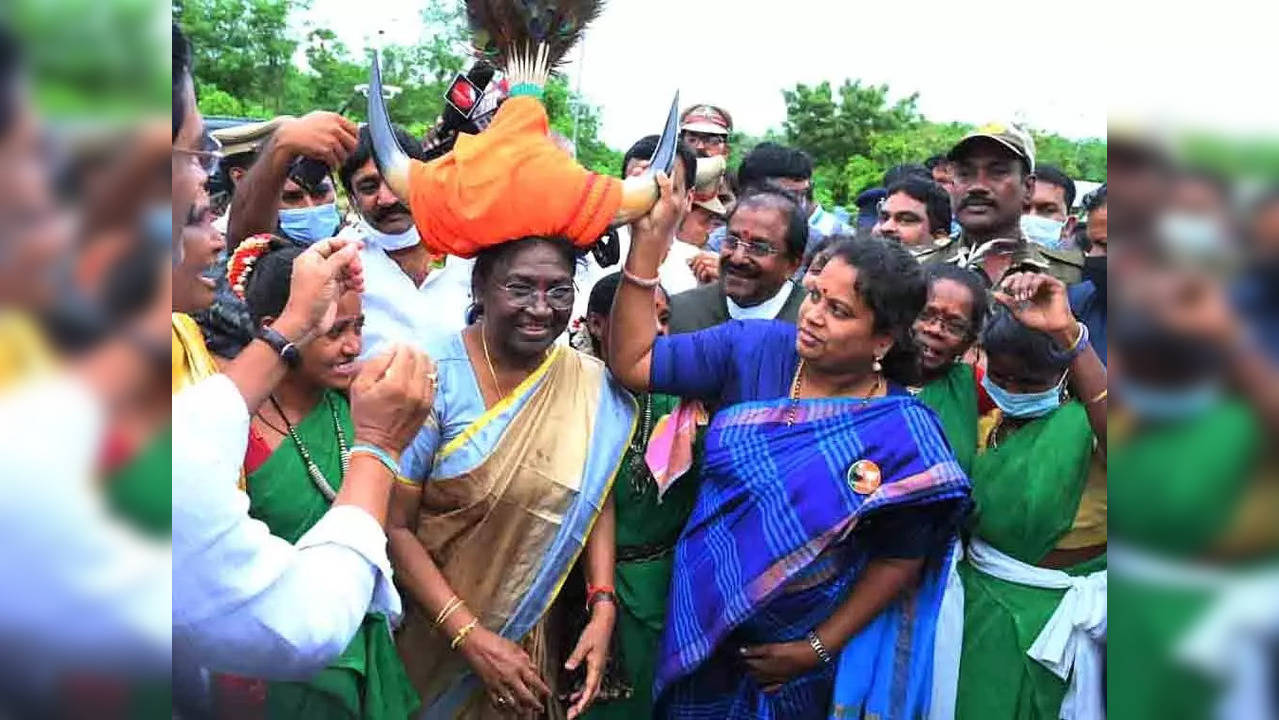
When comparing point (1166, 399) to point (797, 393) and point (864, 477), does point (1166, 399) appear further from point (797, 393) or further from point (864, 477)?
point (797, 393)

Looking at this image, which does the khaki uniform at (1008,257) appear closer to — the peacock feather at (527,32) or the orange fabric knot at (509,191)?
the orange fabric knot at (509,191)

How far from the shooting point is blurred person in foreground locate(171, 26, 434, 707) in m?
1.63

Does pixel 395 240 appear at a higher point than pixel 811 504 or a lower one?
higher

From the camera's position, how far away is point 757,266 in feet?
12.3

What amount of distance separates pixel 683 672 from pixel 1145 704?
2146mm

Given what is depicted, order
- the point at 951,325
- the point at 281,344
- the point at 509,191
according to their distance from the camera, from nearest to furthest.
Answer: the point at 281,344 → the point at 509,191 → the point at 951,325

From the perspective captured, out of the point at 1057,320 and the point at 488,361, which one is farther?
the point at 488,361

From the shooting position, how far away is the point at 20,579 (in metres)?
0.94

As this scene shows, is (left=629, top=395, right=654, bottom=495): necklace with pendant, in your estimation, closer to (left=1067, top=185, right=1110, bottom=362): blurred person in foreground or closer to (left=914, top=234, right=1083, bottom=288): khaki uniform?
(left=914, top=234, right=1083, bottom=288): khaki uniform

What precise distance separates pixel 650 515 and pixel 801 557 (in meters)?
0.53

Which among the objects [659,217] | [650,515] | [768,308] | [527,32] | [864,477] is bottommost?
[650,515]

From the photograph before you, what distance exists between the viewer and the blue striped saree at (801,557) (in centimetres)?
296

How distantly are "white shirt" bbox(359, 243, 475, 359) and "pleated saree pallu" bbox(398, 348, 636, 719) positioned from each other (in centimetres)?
90

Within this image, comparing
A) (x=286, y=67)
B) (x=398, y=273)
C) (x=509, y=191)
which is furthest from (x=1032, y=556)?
(x=286, y=67)
